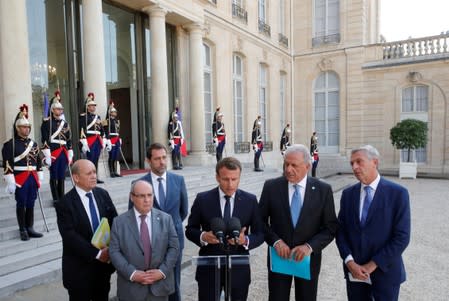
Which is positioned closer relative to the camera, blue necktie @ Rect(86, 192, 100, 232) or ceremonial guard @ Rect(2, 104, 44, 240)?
blue necktie @ Rect(86, 192, 100, 232)

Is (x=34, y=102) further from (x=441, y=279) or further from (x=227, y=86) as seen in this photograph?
(x=441, y=279)

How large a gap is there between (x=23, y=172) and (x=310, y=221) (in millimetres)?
4064

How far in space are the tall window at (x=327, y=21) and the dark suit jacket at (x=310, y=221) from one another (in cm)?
1831

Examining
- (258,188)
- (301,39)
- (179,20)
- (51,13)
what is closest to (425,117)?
(301,39)

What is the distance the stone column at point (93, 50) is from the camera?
26.3ft

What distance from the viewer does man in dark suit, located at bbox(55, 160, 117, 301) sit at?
245cm

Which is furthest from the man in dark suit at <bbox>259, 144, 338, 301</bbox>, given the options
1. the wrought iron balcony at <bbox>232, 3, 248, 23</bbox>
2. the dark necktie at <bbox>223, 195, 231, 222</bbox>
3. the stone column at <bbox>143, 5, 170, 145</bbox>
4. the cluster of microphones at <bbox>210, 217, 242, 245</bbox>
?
the wrought iron balcony at <bbox>232, 3, 248, 23</bbox>

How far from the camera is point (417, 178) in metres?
14.6

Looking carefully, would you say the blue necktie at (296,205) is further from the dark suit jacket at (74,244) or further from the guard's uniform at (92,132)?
the guard's uniform at (92,132)

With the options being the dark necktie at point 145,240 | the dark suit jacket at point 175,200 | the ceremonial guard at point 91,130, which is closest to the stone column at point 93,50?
the ceremonial guard at point 91,130

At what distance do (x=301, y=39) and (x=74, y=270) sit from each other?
63.9 feet

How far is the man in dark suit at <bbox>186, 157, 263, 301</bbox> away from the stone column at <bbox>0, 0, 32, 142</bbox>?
5.01 meters

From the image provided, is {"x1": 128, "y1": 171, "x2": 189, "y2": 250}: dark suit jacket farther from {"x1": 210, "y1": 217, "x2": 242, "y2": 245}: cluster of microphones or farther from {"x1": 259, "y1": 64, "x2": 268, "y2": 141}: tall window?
{"x1": 259, "y1": 64, "x2": 268, "y2": 141}: tall window

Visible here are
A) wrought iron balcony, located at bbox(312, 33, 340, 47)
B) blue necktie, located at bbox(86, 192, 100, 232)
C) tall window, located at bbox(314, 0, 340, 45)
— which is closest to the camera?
blue necktie, located at bbox(86, 192, 100, 232)
